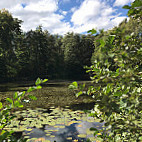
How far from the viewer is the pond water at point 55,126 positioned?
390cm

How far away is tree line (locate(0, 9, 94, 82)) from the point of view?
22.5m

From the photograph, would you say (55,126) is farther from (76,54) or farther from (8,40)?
(76,54)

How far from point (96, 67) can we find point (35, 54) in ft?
91.4

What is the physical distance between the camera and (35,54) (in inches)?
1105

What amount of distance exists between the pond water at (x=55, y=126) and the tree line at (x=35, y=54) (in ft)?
56.7

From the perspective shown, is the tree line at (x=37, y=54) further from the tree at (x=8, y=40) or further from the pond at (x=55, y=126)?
the pond at (x=55, y=126)

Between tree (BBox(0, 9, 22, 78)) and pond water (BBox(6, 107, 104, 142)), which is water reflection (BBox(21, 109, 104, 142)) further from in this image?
tree (BBox(0, 9, 22, 78))

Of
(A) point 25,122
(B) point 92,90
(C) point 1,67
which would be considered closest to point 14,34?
(C) point 1,67

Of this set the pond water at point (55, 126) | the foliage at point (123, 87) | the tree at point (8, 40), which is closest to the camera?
the foliage at point (123, 87)

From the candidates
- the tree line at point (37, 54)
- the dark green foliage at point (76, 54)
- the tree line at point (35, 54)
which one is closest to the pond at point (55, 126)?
the tree line at point (37, 54)

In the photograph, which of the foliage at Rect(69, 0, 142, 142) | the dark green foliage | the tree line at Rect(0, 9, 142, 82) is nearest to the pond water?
the foliage at Rect(69, 0, 142, 142)

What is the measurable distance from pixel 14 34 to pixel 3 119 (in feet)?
85.4

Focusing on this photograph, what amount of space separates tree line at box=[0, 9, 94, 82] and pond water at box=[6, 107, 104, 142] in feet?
56.7

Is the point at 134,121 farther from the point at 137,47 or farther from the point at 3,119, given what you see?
the point at 3,119
